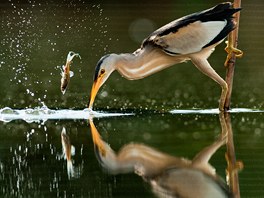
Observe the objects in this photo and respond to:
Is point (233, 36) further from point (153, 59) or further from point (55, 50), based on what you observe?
point (55, 50)

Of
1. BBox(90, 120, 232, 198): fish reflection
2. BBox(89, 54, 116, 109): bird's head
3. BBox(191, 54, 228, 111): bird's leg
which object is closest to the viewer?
BBox(90, 120, 232, 198): fish reflection

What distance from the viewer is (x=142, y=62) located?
870 centimetres

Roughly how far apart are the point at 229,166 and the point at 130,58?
303 centimetres

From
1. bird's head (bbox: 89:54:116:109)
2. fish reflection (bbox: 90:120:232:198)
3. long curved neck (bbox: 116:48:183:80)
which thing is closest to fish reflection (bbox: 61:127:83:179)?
fish reflection (bbox: 90:120:232:198)

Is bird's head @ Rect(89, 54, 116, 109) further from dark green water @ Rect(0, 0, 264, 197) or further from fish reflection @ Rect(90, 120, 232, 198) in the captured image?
fish reflection @ Rect(90, 120, 232, 198)

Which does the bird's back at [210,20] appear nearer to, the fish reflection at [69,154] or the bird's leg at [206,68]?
the bird's leg at [206,68]

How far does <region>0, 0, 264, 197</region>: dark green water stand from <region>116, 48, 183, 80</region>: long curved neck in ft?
1.36

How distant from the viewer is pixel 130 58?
869cm

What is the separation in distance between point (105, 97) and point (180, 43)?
1815 millimetres

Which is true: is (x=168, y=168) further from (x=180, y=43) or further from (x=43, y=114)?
(x=43, y=114)

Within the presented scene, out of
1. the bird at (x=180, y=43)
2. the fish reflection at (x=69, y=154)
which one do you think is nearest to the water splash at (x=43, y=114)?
the bird at (x=180, y=43)

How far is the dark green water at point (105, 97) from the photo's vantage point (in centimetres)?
555

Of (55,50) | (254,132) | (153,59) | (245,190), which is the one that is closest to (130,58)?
(153,59)

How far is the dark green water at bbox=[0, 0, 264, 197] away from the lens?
5.55m
